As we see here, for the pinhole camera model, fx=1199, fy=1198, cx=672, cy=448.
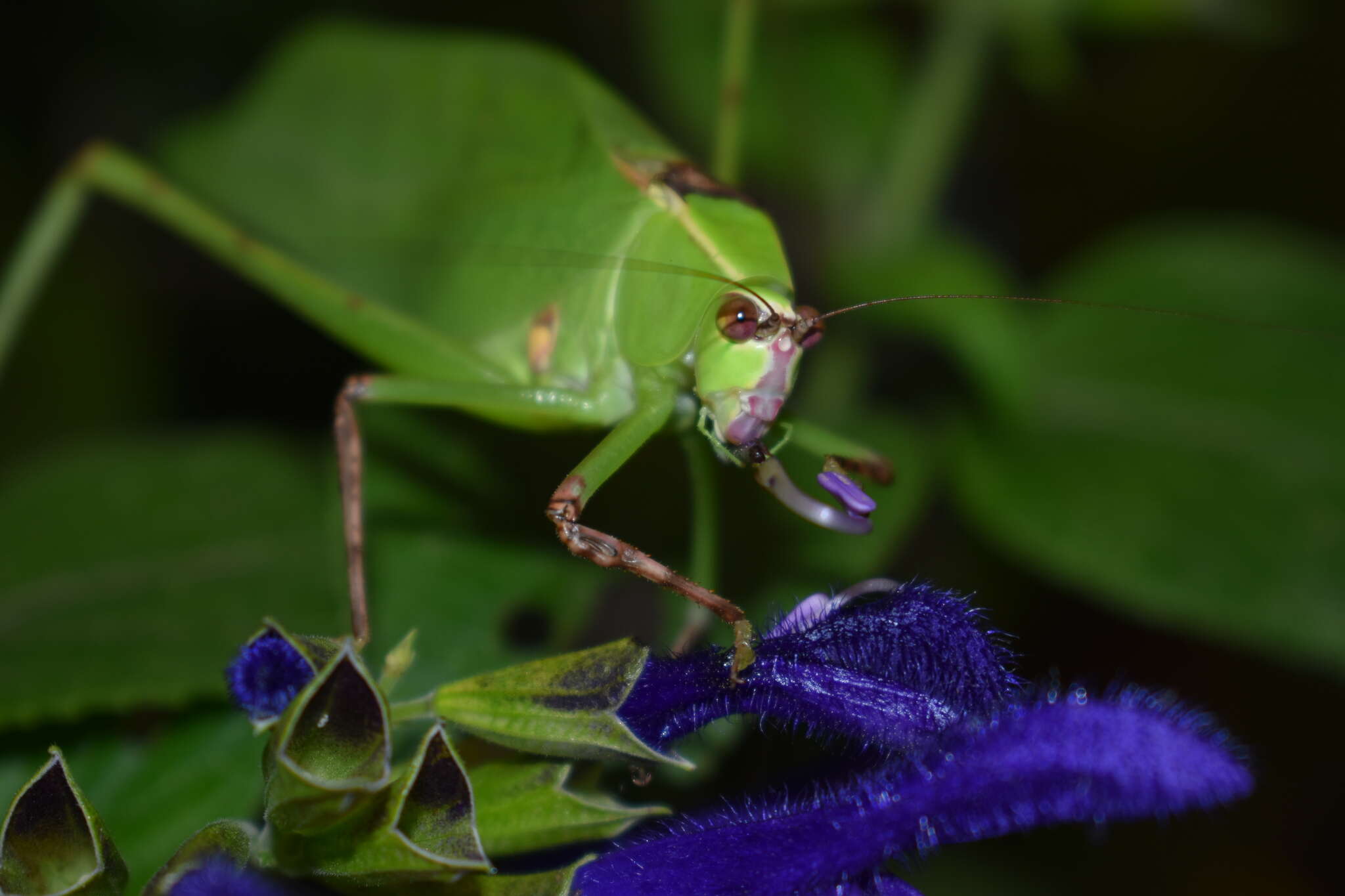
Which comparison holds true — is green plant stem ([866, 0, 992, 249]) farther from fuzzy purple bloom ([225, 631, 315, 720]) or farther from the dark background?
fuzzy purple bloom ([225, 631, 315, 720])

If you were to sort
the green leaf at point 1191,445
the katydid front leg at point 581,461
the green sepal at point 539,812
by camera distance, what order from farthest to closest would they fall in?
the green leaf at point 1191,445, the katydid front leg at point 581,461, the green sepal at point 539,812

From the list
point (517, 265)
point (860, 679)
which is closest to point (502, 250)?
point (517, 265)

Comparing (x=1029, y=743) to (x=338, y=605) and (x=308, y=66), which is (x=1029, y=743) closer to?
(x=338, y=605)

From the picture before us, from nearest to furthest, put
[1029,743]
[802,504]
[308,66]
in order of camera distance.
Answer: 1. [1029,743]
2. [802,504]
3. [308,66]

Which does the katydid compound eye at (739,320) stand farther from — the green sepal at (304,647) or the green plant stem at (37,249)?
the green plant stem at (37,249)

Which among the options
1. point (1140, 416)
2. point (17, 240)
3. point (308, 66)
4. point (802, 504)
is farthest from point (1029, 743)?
point (17, 240)

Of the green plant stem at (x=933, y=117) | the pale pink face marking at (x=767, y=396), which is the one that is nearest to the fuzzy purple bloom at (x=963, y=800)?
the pale pink face marking at (x=767, y=396)
